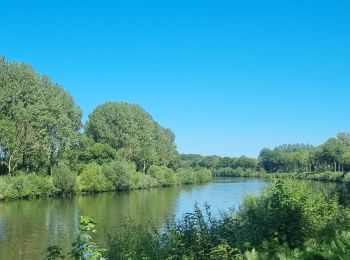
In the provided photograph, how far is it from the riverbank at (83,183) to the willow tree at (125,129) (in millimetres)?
5703

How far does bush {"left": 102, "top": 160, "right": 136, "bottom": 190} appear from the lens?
7606cm

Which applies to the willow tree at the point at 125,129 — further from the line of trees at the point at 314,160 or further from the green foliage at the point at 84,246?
the green foliage at the point at 84,246

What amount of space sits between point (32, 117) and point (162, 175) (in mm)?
39300

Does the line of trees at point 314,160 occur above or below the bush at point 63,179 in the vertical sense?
above

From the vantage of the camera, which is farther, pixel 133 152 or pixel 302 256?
pixel 133 152

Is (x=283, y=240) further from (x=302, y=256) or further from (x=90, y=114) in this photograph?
(x=90, y=114)

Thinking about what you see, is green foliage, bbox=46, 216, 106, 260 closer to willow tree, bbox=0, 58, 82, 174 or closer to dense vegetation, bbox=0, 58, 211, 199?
dense vegetation, bbox=0, 58, 211, 199

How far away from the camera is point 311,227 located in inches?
582

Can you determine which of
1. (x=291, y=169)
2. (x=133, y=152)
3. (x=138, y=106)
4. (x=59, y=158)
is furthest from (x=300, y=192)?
(x=291, y=169)

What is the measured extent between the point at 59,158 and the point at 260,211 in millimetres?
62316

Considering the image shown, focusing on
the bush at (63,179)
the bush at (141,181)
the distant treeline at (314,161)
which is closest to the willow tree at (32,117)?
the bush at (63,179)

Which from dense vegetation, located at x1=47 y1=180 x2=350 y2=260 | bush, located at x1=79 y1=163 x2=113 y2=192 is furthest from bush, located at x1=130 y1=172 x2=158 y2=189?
dense vegetation, located at x1=47 y1=180 x2=350 y2=260

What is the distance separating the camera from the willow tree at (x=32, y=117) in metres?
62.9

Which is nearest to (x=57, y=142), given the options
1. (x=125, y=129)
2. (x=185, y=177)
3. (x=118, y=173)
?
(x=118, y=173)
